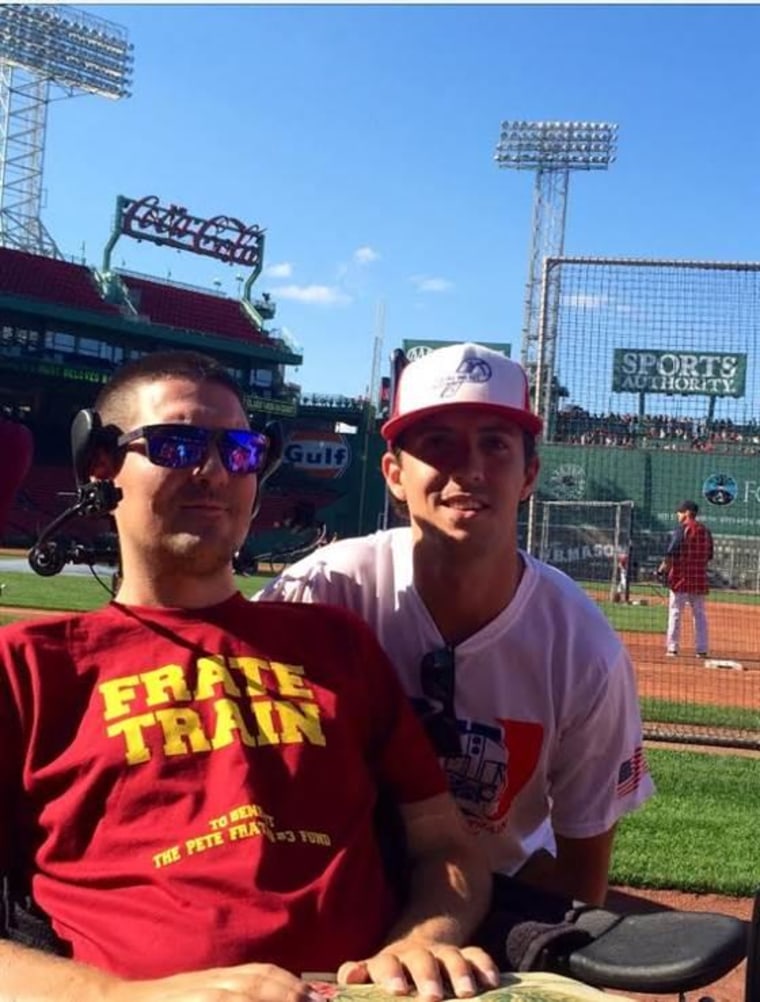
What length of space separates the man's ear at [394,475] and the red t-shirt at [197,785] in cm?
60

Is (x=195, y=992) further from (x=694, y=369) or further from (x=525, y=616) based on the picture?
(x=694, y=369)

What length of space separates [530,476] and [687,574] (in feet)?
42.6

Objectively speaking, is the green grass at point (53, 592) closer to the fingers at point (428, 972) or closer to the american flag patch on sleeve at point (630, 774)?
the american flag patch on sleeve at point (630, 774)

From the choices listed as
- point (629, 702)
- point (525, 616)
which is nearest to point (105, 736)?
point (525, 616)

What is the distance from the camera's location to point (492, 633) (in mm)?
2770

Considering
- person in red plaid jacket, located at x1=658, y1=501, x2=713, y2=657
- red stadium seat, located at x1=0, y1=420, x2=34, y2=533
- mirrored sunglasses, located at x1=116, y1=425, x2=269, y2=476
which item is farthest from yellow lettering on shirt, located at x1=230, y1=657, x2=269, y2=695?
person in red plaid jacket, located at x1=658, y1=501, x2=713, y2=657

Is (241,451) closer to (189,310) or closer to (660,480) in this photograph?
(660,480)

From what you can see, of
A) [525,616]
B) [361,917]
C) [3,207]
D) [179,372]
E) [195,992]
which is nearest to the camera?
[195,992]

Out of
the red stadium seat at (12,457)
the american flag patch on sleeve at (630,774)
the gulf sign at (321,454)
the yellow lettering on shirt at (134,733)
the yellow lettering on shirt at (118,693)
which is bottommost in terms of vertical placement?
the american flag patch on sleeve at (630,774)

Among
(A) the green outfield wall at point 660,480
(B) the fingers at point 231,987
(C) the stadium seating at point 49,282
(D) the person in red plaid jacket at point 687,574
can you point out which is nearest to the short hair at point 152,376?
(B) the fingers at point 231,987

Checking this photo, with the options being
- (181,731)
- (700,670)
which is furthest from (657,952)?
(700,670)

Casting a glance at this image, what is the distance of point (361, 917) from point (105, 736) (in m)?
0.61

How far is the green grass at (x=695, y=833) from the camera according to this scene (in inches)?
200

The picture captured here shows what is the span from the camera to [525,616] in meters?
2.80
